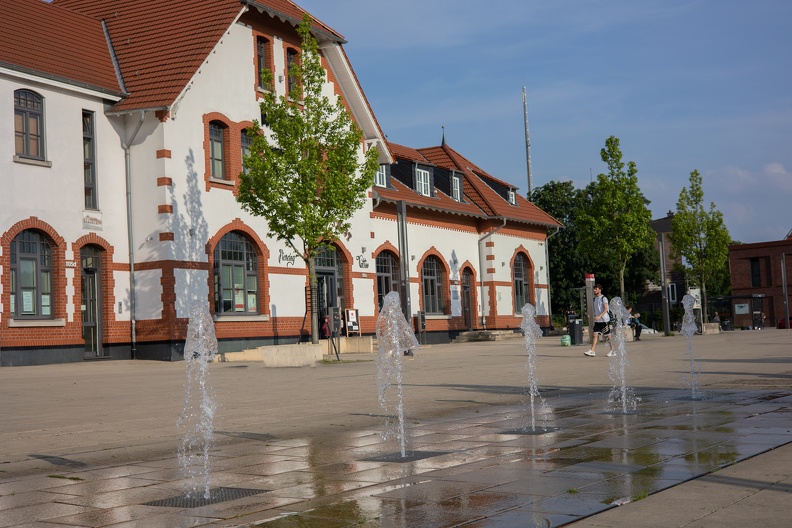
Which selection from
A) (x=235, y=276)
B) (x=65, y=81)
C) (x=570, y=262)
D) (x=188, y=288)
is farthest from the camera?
(x=570, y=262)

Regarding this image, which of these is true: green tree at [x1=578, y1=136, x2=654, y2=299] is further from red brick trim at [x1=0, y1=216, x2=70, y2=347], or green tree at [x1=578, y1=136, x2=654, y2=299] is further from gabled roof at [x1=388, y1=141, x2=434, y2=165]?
red brick trim at [x1=0, y1=216, x2=70, y2=347]

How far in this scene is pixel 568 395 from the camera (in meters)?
13.8

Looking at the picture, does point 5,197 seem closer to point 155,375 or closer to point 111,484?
point 155,375

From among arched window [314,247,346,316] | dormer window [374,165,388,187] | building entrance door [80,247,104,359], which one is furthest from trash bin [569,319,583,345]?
building entrance door [80,247,104,359]

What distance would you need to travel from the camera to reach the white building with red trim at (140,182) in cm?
2630

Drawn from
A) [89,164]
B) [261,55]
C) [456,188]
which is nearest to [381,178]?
[456,188]

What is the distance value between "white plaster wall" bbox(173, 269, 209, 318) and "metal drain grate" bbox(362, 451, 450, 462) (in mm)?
21270

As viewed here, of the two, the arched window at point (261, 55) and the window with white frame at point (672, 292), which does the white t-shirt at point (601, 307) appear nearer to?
the arched window at point (261, 55)

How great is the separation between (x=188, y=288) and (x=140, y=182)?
136 inches

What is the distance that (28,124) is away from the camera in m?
26.4

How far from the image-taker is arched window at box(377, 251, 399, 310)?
134ft

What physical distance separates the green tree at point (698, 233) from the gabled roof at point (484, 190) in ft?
27.8

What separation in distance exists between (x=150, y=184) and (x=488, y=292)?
22.6 m

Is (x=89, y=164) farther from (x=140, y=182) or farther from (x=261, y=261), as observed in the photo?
(x=261, y=261)
